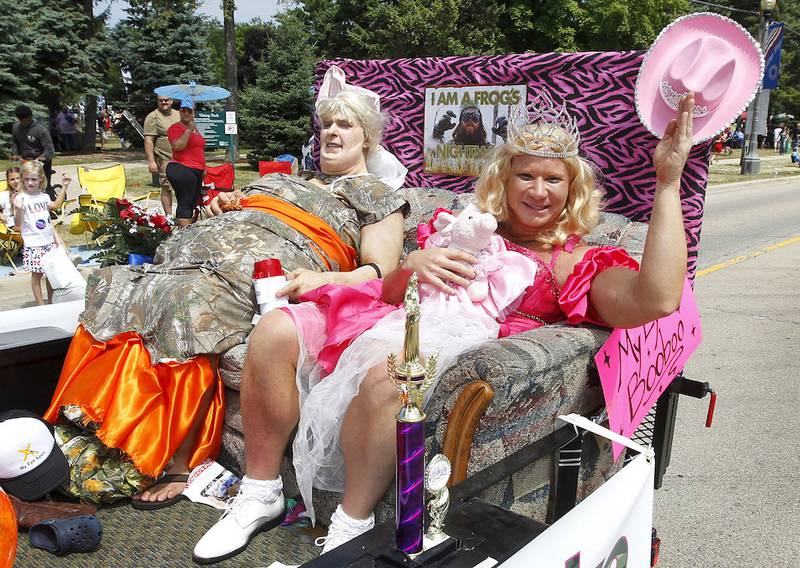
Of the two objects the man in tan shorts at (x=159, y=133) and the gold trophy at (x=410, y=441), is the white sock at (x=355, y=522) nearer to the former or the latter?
the gold trophy at (x=410, y=441)

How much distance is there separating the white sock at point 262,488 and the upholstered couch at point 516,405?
13 cm

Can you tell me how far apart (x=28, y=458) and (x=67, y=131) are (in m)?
24.8

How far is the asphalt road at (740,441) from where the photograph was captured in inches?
108

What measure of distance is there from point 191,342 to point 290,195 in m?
0.98

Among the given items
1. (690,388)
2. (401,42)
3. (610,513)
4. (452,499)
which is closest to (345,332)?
(452,499)

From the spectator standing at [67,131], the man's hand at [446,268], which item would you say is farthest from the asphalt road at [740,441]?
the spectator standing at [67,131]

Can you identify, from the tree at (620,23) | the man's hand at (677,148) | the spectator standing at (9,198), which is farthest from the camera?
the tree at (620,23)

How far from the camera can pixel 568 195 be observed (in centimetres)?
239

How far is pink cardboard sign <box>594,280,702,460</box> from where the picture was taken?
1.97 metres

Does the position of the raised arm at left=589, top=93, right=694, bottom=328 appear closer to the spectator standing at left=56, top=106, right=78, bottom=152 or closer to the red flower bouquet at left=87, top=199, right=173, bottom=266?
the red flower bouquet at left=87, top=199, right=173, bottom=266

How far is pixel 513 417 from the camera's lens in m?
1.73

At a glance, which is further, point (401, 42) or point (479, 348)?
point (401, 42)

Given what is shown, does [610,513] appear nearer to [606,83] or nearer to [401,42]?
[606,83]

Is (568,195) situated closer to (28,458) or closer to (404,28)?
(28,458)
